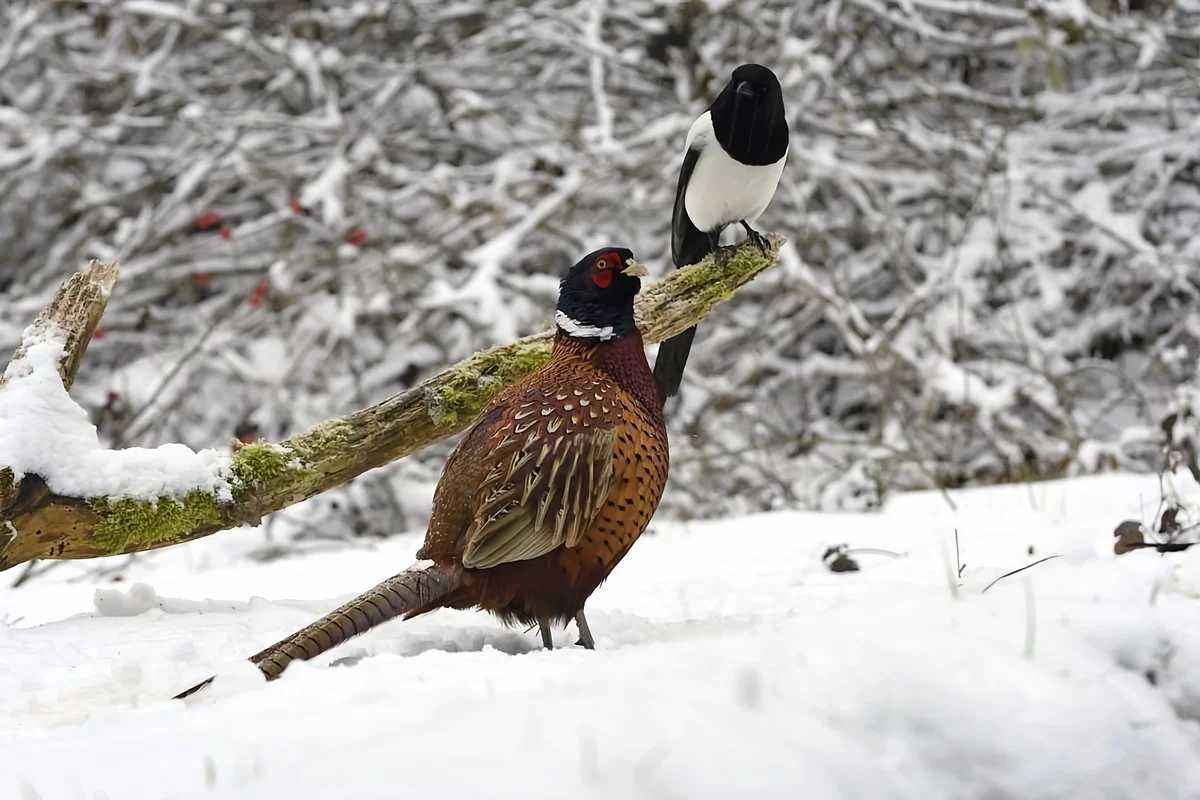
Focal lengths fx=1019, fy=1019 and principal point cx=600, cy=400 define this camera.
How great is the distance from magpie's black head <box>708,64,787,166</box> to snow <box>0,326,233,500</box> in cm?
223

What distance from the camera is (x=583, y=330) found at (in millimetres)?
2568

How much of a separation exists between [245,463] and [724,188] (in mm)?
2090

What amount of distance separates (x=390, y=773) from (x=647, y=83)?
22.9 ft

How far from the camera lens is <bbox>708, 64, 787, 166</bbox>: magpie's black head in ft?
12.6

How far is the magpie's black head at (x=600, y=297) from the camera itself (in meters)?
Result: 2.57

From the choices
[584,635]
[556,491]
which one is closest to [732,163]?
[556,491]

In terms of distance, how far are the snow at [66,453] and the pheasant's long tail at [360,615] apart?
0.74 metres

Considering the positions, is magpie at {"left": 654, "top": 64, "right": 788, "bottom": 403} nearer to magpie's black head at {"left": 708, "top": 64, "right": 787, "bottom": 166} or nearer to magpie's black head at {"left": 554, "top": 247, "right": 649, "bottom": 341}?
magpie's black head at {"left": 708, "top": 64, "right": 787, "bottom": 166}

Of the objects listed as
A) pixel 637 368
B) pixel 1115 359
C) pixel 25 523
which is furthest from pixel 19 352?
pixel 1115 359

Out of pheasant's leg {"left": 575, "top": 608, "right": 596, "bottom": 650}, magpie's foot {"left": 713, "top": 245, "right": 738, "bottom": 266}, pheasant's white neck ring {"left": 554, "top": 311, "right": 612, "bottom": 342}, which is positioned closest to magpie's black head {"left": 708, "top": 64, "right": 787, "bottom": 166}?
magpie's foot {"left": 713, "top": 245, "right": 738, "bottom": 266}

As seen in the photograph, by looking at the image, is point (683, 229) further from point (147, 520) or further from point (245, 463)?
point (147, 520)

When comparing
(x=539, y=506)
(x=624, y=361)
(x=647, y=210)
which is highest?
(x=624, y=361)

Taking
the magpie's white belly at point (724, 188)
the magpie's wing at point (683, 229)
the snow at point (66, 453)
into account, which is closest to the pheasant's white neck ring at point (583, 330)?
the snow at point (66, 453)

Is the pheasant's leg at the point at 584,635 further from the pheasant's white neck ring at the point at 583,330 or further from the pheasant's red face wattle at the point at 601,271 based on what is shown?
the pheasant's red face wattle at the point at 601,271
